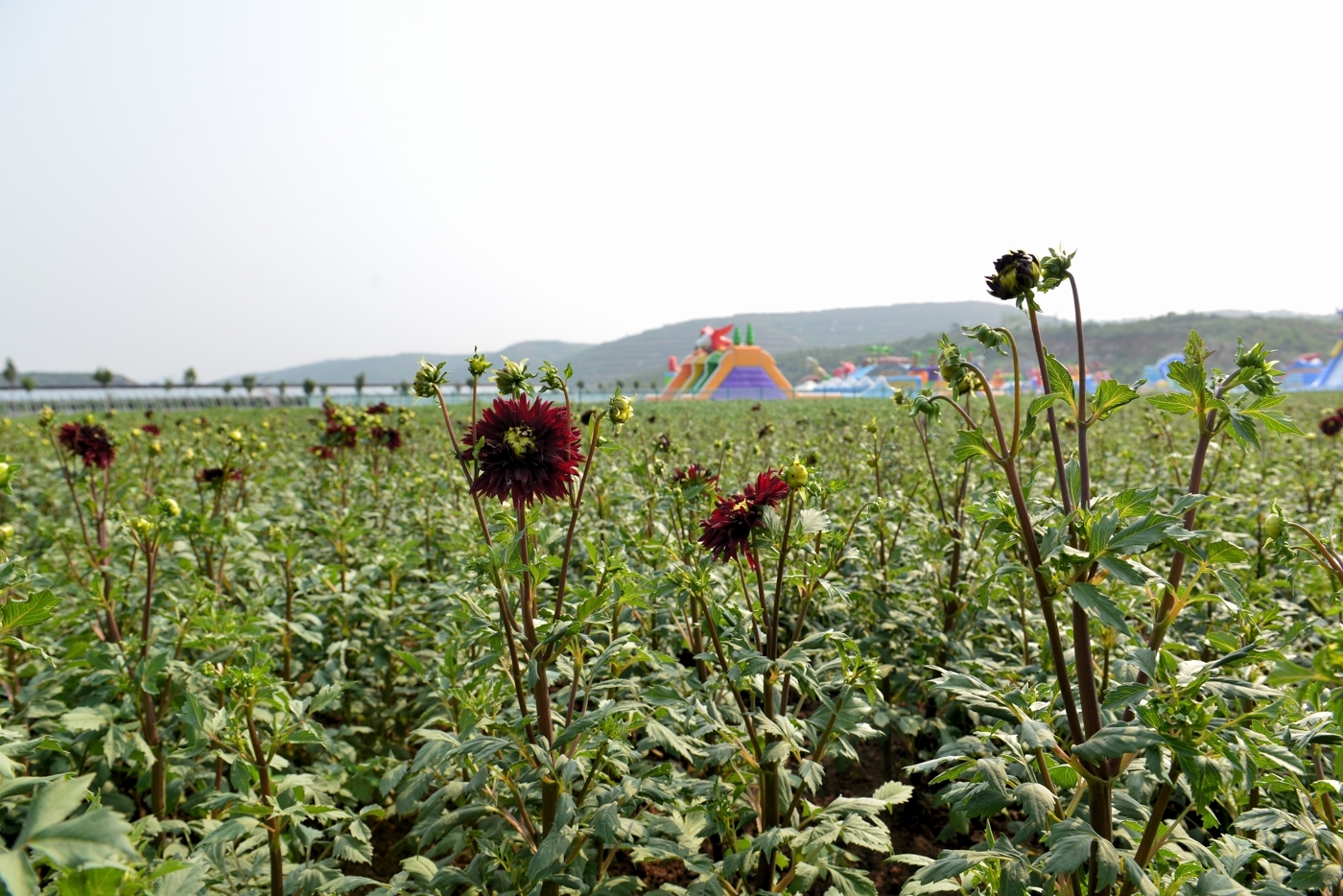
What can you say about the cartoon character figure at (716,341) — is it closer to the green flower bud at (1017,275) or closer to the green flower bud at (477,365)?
the green flower bud at (477,365)

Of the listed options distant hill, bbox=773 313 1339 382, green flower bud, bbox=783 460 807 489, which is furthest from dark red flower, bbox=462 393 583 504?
distant hill, bbox=773 313 1339 382

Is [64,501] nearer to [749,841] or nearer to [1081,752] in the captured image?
[749,841]

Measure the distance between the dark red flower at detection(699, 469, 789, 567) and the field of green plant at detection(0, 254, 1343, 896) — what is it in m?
0.01

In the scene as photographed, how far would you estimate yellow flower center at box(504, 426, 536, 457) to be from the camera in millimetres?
1634

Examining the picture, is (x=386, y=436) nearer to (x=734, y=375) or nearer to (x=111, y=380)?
(x=734, y=375)

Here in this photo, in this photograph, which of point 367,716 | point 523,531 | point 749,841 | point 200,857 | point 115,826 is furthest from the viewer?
point 367,716

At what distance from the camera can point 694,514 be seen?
9.27ft

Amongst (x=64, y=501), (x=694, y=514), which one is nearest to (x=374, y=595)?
(x=694, y=514)

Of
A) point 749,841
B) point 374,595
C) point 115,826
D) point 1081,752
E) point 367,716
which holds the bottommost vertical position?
point 367,716

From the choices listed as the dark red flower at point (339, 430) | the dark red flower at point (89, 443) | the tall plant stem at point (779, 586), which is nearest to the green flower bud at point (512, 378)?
the tall plant stem at point (779, 586)

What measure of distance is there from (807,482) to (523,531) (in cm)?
80

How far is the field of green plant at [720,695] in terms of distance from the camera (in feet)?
4.00

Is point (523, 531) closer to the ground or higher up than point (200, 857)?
higher up

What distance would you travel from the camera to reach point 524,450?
1.64 m
